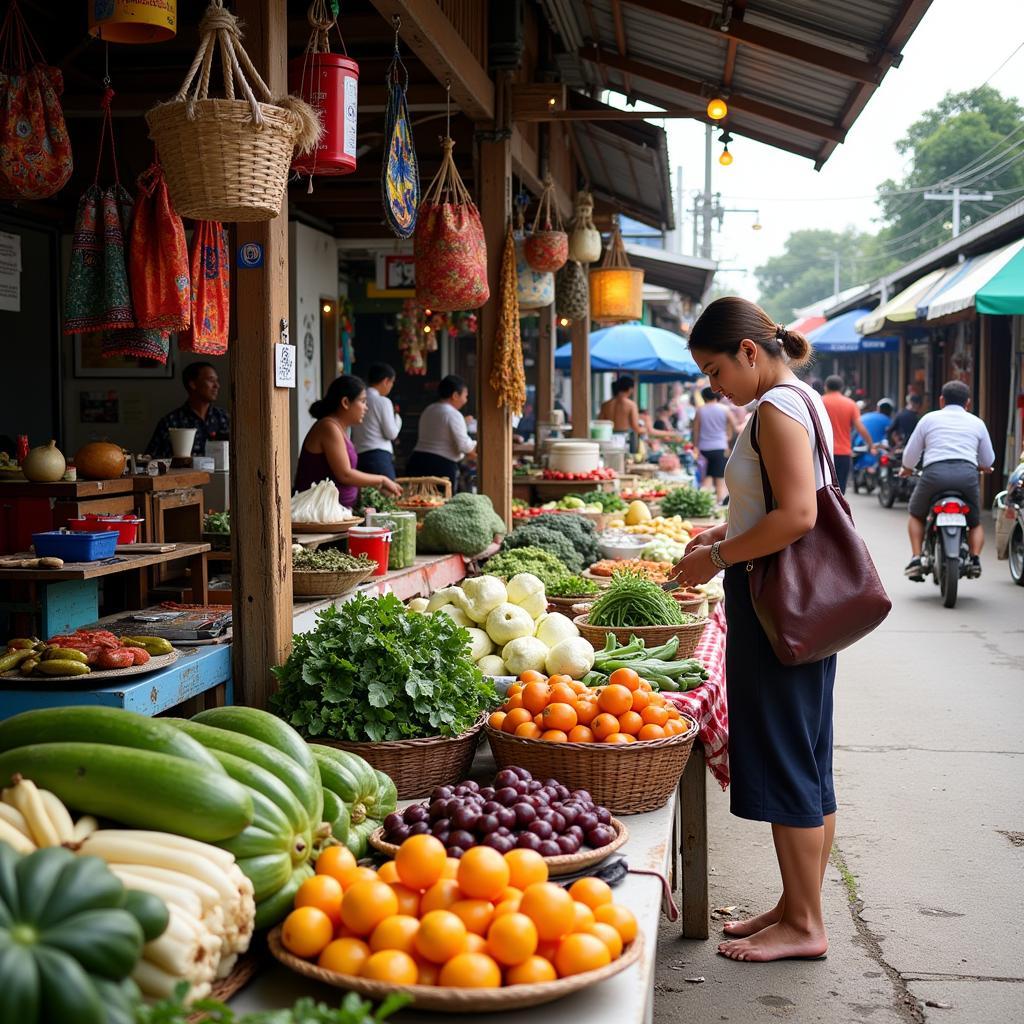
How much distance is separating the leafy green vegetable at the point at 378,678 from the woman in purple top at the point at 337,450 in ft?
10.7

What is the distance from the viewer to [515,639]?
4.54 meters

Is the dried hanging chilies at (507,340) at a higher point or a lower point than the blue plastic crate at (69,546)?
higher

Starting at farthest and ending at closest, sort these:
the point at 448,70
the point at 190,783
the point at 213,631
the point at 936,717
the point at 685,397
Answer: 1. the point at 685,397
2. the point at 936,717
3. the point at 448,70
4. the point at 213,631
5. the point at 190,783

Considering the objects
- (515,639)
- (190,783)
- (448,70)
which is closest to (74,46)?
(448,70)

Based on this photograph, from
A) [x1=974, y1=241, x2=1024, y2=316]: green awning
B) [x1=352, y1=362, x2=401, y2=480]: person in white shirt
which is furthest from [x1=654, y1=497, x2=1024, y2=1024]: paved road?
[x1=974, y1=241, x2=1024, y2=316]: green awning

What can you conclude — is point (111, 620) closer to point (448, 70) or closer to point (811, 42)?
point (448, 70)

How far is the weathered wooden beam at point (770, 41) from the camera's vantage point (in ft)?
23.4

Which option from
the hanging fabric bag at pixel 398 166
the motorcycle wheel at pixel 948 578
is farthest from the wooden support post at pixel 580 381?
the hanging fabric bag at pixel 398 166

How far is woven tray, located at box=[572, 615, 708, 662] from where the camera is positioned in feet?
15.6

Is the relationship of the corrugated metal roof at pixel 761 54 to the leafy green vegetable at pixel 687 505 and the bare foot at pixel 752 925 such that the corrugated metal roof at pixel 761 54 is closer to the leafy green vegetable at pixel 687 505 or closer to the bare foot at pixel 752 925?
the leafy green vegetable at pixel 687 505

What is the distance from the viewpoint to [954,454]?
10.9 m

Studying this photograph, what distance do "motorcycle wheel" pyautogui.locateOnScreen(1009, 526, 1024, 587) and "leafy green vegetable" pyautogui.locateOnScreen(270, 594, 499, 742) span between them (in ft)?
33.5

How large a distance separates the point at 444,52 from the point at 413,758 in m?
4.15

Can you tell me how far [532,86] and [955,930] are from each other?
19.4ft
